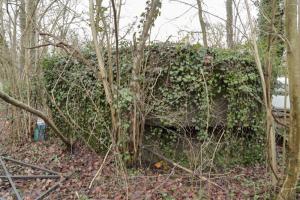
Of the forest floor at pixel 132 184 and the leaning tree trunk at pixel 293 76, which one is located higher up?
the leaning tree trunk at pixel 293 76

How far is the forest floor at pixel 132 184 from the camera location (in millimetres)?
4109

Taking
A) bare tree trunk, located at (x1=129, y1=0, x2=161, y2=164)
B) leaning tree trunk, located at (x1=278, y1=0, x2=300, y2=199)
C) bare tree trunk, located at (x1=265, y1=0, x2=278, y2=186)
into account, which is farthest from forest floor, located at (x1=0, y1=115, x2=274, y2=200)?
leaning tree trunk, located at (x1=278, y1=0, x2=300, y2=199)

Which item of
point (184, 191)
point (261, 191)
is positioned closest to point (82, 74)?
point (184, 191)

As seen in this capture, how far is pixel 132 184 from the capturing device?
4355 millimetres

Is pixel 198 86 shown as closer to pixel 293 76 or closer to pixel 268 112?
pixel 268 112

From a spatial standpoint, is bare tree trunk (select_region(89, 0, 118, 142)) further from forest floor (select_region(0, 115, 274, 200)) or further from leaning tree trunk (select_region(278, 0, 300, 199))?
leaning tree trunk (select_region(278, 0, 300, 199))

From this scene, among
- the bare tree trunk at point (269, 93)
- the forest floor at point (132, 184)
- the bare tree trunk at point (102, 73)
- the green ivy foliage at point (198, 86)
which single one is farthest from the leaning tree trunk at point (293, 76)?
the bare tree trunk at point (102, 73)

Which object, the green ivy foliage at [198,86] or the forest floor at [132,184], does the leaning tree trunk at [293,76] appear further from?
the green ivy foliage at [198,86]

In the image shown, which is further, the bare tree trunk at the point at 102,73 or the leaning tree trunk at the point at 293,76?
the bare tree trunk at the point at 102,73

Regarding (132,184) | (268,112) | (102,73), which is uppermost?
(102,73)

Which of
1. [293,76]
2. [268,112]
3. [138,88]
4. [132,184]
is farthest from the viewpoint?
Result: [138,88]

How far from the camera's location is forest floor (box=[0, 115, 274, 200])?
4.11 metres

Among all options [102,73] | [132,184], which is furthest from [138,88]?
[132,184]

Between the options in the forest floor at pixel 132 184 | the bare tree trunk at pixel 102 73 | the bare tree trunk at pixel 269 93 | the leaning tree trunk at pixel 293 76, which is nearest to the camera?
the leaning tree trunk at pixel 293 76
